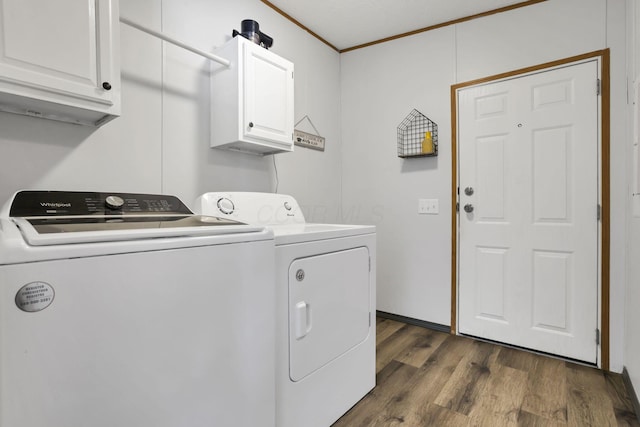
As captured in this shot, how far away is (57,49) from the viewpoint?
1056 mm

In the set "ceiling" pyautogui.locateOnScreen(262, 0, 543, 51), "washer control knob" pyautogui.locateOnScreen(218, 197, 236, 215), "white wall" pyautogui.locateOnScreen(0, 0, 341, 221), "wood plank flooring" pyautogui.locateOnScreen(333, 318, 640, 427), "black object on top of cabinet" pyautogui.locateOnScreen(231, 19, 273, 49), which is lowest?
"wood plank flooring" pyautogui.locateOnScreen(333, 318, 640, 427)

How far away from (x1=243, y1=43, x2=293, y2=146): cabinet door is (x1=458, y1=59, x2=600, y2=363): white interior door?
4.47ft

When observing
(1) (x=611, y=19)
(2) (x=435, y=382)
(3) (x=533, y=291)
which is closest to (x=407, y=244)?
(3) (x=533, y=291)

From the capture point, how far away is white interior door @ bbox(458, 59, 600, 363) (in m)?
2.00

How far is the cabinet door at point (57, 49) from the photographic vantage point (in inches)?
38.3

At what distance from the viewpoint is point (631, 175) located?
5.55 ft

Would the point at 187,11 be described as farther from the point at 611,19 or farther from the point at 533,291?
the point at 533,291

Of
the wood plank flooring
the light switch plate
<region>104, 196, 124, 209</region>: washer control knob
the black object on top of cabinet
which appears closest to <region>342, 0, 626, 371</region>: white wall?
the light switch plate

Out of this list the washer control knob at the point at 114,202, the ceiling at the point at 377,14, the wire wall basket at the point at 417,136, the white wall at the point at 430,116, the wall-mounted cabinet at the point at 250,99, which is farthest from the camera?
the wire wall basket at the point at 417,136

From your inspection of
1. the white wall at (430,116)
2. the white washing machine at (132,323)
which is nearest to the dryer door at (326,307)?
the white washing machine at (132,323)

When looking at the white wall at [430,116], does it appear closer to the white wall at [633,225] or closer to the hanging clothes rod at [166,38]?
the white wall at [633,225]

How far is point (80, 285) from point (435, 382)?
1.83 metres

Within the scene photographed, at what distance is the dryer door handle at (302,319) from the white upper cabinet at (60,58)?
1.04 metres

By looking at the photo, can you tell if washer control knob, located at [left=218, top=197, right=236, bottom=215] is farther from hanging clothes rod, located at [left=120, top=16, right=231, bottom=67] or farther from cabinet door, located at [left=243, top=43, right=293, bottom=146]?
hanging clothes rod, located at [left=120, top=16, right=231, bottom=67]
